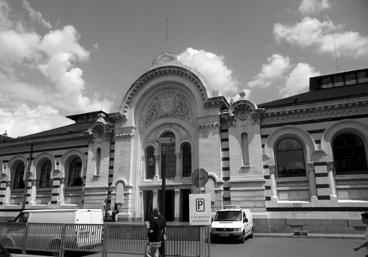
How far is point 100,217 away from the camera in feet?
54.5

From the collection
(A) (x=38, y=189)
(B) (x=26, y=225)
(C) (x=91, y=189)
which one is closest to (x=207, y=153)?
(C) (x=91, y=189)

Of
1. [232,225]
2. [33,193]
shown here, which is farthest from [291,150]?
[33,193]

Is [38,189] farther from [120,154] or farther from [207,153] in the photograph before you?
[207,153]

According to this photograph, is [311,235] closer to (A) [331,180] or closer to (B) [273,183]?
(A) [331,180]

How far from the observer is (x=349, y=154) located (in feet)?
68.8

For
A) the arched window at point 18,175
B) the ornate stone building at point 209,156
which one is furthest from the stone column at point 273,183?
the arched window at point 18,175

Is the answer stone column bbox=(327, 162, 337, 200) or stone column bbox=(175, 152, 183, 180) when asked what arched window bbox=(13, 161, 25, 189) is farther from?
stone column bbox=(327, 162, 337, 200)

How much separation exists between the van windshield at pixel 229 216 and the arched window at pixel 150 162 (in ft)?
31.0

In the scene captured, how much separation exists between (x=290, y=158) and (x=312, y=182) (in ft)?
7.84

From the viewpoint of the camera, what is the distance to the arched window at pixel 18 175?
3281 centimetres

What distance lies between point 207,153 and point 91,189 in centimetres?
1173

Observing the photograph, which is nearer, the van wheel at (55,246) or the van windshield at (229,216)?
the van wheel at (55,246)

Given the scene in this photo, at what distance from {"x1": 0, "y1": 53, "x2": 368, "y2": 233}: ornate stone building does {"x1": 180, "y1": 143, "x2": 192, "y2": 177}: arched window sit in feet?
0.29

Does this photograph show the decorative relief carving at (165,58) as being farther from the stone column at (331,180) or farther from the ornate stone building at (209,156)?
the stone column at (331,180)
